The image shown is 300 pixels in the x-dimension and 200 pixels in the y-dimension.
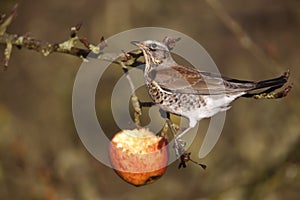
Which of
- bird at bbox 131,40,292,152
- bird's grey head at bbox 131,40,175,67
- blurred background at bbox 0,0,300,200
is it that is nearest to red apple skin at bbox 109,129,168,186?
bird at bbox 131,40,292,152

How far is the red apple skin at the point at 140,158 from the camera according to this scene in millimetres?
2490

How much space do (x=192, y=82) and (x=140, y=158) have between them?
432 mm

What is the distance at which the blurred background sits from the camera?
4137mm

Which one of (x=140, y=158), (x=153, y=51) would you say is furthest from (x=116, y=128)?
(x=140, y=158)

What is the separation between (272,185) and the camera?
3988 mm

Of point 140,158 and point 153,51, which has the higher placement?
point 153,51

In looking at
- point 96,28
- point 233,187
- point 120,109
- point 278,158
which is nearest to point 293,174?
point 278,158

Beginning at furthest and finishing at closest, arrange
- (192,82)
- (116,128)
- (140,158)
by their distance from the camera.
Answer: (116,128), (192,82), (140,158)

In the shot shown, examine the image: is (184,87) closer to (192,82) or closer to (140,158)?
(192,82)

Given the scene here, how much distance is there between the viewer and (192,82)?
269 centimetres

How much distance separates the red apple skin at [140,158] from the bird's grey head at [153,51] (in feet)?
1.20

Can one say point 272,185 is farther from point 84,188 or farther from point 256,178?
point 84,188

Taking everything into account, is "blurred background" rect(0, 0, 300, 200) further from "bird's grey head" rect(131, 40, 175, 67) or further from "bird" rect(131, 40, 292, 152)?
"bird's grey head" rect(131, 40, 175, 67)

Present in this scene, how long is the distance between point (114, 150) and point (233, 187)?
5.57ft
